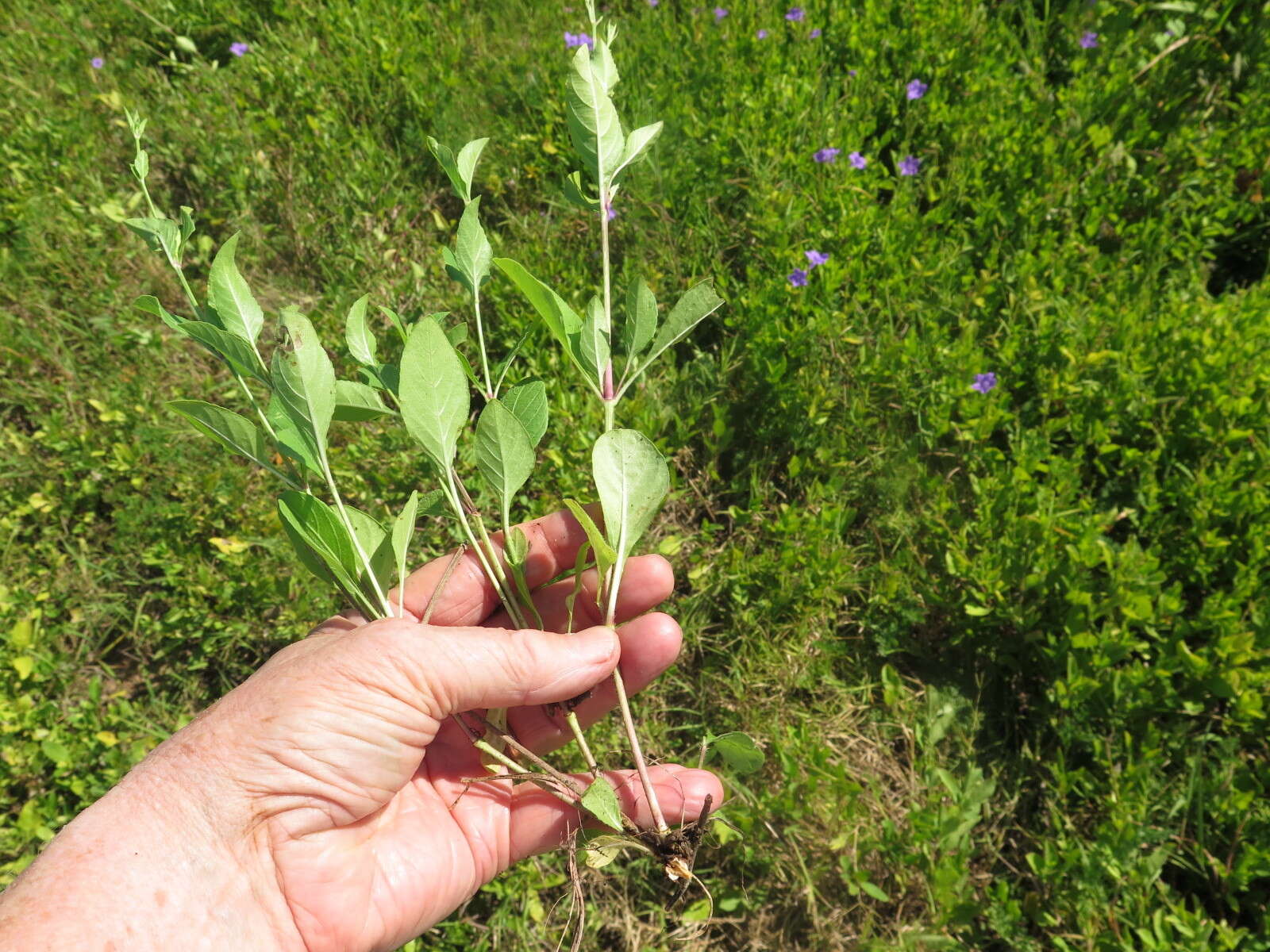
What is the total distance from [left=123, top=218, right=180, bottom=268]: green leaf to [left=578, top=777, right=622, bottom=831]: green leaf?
4.51 feet

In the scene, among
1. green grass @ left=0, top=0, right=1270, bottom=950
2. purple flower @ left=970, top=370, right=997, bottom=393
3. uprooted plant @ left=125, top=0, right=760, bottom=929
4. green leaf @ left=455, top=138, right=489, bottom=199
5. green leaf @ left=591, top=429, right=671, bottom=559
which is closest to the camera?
uprooted plant @ left=125, top=0, right=760, bottom=929

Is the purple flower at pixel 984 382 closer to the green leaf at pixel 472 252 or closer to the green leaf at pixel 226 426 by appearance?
the green leaf at pixel 472 252

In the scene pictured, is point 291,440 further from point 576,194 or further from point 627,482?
point 576,194

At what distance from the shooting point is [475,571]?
2158 millimetres

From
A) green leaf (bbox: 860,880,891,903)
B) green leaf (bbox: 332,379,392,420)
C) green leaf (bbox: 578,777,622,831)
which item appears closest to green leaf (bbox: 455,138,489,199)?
green leaf (bbox: 332,379,392,420)

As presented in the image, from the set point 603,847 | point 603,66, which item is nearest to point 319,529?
point 603,847

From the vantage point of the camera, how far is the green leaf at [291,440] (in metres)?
1.67

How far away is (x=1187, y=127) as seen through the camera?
3.12 metres

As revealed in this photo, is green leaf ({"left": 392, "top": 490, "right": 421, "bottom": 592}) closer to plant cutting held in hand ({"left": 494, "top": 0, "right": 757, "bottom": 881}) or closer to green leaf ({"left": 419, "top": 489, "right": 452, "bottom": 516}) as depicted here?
green leaf ({"left": 419, "top": 489, "right": 452, "bottom": 516})

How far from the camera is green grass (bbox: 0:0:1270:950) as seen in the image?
2.28 m

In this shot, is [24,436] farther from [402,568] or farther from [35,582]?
[402,568]

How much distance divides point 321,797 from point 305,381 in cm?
81

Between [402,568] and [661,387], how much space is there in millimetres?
1470

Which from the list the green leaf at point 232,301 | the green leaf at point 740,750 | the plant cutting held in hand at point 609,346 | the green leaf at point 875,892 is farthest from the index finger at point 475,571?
the green leaf at point 875,892
